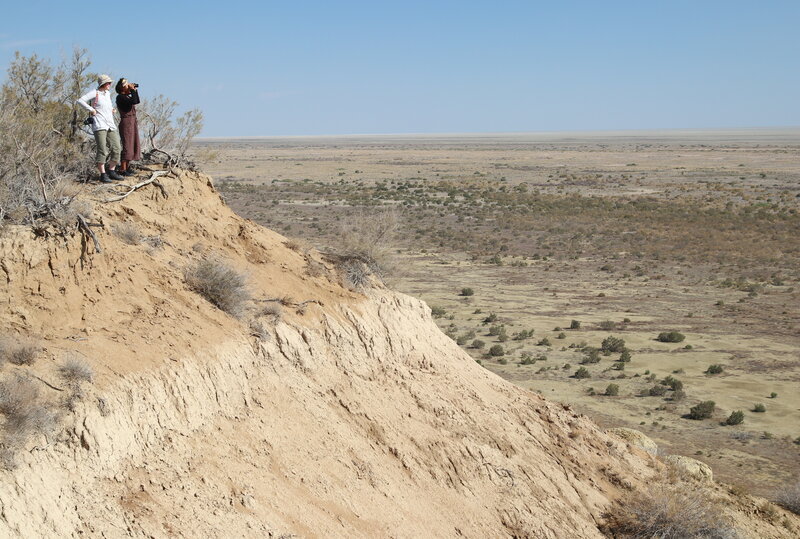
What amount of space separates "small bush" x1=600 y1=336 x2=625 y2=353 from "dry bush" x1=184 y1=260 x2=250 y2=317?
16370 mm

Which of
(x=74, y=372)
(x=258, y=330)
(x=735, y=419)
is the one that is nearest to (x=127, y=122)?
(x=258, y=330)

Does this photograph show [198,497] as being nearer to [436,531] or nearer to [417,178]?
[436,531]

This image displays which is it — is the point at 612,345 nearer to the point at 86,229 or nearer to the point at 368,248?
the point at 368,248

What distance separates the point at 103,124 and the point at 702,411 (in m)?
14.9

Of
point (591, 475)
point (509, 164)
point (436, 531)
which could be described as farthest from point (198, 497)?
point (509, 164)

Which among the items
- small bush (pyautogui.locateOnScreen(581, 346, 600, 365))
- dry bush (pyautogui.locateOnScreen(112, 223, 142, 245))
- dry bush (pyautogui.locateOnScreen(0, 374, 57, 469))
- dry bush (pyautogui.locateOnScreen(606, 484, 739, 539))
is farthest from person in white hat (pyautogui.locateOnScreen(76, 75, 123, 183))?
small bush (pyautogui.locateOnScreen(581, 346, 600, 365))

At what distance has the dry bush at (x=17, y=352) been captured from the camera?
5980 millimetres

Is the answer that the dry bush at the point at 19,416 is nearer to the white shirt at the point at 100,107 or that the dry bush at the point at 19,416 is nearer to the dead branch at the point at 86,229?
the dead branch at the point at 86,229

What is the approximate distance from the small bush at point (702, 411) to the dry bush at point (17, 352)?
1553 centimetres

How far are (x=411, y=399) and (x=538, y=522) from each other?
7.01 feet

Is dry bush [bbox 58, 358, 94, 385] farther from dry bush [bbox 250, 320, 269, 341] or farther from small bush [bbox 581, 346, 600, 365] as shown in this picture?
small bush [bbox 581, 346, 600, 365]

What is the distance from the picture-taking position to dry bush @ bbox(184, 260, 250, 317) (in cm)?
813

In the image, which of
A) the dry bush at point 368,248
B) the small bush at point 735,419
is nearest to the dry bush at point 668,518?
the dry bush at point 368,248

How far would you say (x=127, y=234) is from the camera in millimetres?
7941
